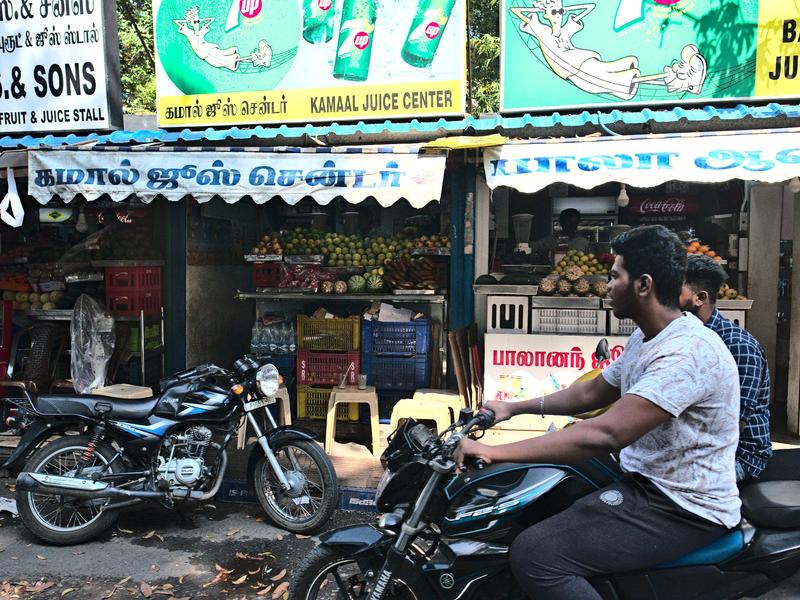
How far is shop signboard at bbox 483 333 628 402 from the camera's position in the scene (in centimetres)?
545

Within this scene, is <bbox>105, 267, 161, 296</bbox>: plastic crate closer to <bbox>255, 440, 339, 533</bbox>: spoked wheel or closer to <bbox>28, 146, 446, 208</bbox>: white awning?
<bbox>28, 146, 446, 208</bbox>: white awning

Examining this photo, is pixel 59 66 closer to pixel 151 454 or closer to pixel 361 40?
pixel 361 40

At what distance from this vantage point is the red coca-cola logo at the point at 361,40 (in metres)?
5.91

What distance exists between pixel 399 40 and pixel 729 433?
4.90m

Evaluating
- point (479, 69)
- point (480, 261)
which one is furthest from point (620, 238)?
point (479, 69)

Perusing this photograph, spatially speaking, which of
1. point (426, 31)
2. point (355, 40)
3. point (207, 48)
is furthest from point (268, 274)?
point (426, 31)

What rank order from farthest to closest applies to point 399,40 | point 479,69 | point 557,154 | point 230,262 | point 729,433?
point 479,69 → point 230,262 → point 399,40 → point 557,154 → point 729,433

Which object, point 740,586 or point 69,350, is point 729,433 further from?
point 69,350

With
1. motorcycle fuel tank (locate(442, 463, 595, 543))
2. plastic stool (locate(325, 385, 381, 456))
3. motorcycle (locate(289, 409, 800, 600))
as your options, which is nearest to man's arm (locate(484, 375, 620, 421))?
motorcycle (locate(289, 409, 800, 600))

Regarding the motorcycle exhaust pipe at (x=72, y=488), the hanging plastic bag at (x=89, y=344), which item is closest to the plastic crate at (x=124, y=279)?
the hanging plastic bag at (x=89, y=344)

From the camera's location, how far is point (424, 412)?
209 inches

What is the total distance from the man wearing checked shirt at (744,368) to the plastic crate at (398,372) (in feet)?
10.9

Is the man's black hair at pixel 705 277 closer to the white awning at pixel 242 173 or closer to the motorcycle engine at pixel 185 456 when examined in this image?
the white awning at pixel 242 173

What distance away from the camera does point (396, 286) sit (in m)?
6.23
